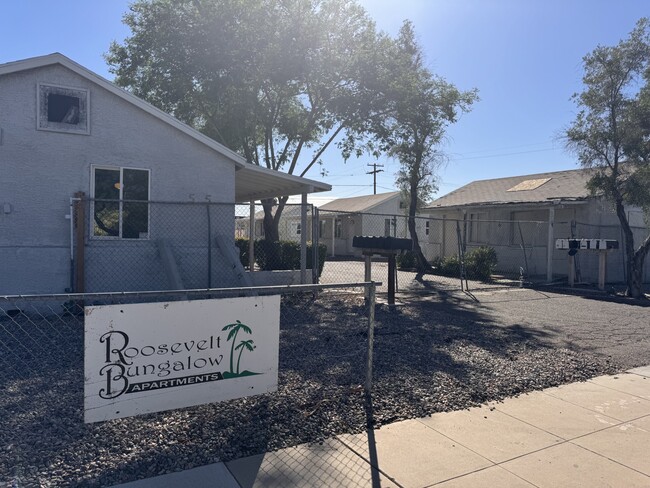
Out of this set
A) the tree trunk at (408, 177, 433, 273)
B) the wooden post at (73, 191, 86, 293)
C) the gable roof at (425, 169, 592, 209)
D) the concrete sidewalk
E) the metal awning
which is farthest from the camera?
the gable roof at (425, 169, 592, 209)

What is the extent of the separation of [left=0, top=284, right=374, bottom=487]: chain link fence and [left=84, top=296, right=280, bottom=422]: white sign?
183 mm

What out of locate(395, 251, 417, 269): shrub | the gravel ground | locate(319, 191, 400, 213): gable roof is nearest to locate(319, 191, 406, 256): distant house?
locate(319, 191, 400, 213): gable roof

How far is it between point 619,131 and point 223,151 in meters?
10.3

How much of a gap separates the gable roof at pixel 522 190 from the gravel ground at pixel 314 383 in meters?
9.29

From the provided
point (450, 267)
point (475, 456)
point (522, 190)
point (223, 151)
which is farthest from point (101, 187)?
point (522, 190)

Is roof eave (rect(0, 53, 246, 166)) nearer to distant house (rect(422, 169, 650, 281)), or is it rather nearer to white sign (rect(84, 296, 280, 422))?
white sign (rect(84, 296, 280, 422))

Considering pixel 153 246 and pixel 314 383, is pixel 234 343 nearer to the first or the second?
pixel 314 383

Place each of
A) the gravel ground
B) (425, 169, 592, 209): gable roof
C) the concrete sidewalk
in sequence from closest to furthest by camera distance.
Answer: the concrete sidewalk → the gravel ground → (425, 169, 592, 209): gable roof

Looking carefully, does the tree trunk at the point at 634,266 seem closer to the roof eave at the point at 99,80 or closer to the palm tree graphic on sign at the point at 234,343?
the roof eave at the point at 99,80

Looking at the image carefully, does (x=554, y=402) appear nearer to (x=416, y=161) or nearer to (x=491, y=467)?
(x=491, y=467)

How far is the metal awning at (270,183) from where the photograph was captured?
11.7m

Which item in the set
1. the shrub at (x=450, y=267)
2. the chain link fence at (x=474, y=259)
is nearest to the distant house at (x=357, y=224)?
the chain link fence at (x=474, y=259)

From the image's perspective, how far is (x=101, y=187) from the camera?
10.1 m

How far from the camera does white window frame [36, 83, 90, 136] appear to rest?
30.8 feet
